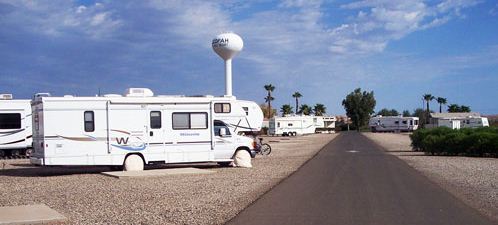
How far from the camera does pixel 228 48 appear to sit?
44594mm

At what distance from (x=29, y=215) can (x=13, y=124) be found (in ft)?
70.1

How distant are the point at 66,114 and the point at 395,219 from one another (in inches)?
511

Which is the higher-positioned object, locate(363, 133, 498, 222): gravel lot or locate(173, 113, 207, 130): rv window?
locate(173, 113, 207, 130): rv window

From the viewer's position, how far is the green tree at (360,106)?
14512 cm

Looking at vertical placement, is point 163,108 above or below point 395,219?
above

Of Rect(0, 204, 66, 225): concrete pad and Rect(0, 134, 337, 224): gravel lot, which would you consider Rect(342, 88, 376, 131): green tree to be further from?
Rect(0, 204, 66, 225): concrete pad

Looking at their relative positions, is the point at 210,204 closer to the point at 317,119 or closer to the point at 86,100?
the point at 86,100

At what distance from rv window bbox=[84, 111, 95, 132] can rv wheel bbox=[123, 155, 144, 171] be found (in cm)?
163

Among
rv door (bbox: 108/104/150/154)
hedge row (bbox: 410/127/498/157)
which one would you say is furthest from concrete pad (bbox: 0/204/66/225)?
hedge row (bbox: 410/127/498/157)

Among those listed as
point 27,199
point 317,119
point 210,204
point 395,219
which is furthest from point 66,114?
point 317,119

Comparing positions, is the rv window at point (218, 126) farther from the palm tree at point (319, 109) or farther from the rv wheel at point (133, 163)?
the palm tree at point (319, 109)

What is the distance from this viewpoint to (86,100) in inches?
779

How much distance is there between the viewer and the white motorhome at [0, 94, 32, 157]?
97.4 ft

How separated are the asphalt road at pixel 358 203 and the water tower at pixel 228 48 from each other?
27.7m
